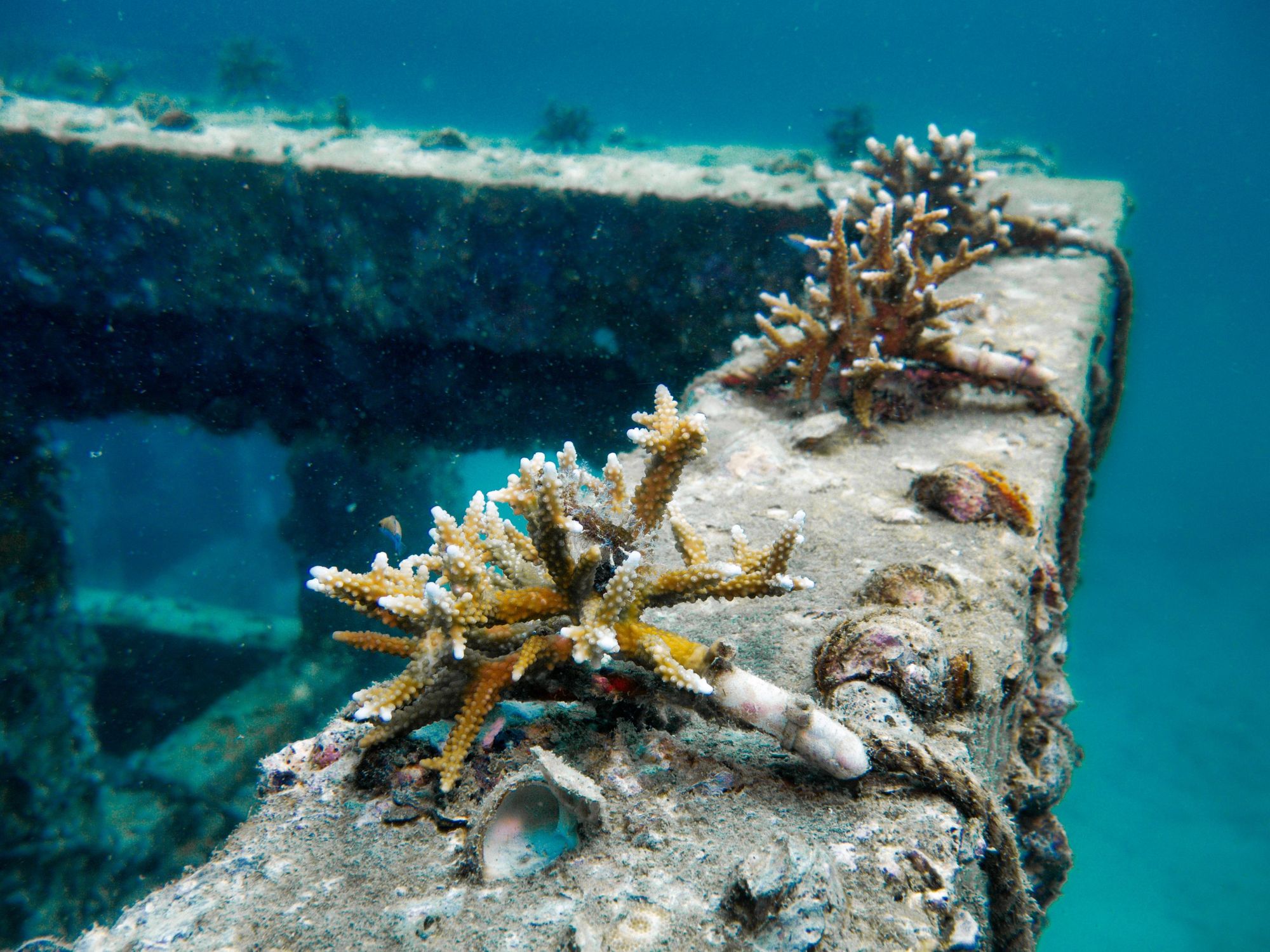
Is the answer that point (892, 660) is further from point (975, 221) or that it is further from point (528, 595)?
point (975, 221)

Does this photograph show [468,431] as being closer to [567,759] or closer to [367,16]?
[567,759]

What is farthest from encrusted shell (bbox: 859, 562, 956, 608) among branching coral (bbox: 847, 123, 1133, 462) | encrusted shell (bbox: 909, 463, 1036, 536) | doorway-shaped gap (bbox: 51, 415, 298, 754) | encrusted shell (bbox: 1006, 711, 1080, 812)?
doorway-shaped gap (bbox: 51, 415, 298, 754)

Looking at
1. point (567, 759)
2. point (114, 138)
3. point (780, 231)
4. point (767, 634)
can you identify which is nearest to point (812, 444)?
point (767, 634)

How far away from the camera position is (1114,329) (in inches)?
225

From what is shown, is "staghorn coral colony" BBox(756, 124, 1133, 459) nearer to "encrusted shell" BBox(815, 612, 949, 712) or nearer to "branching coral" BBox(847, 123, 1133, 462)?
"branching coral" BBox(847, 123, 1133, 462)

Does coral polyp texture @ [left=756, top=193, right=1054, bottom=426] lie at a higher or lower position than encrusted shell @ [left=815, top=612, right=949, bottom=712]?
higher

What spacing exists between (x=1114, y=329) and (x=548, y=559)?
6168mm

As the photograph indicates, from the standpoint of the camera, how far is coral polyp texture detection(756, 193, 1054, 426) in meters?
3.81

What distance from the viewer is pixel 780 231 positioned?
6418 mm

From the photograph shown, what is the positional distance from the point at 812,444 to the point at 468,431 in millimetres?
6887

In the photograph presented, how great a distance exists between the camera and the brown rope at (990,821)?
65.5 inches

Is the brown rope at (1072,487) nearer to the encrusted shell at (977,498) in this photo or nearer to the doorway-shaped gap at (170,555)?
the encrusted shell at (977,498)

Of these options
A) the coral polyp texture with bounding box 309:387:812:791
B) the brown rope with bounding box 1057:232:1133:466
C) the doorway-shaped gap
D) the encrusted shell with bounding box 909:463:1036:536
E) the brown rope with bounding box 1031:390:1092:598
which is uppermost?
the brown rope with bounding box 1057:232:1133:466

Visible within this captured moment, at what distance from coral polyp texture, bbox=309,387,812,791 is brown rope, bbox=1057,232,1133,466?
5.21 m
